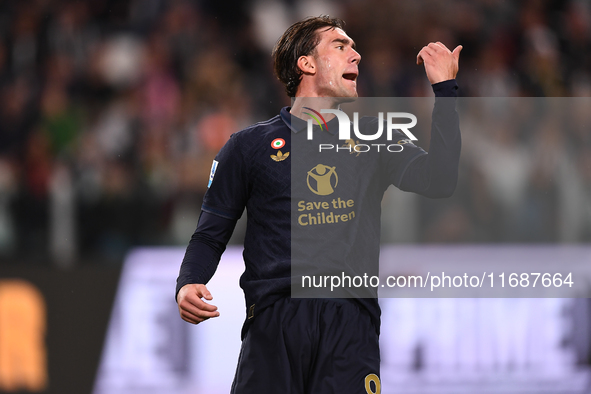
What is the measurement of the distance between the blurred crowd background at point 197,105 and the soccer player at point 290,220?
103 inches

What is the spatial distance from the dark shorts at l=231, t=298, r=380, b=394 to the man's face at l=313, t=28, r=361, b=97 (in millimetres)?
891

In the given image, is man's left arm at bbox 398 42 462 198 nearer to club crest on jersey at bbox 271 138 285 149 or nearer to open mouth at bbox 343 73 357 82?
open mouth at bbox 343 73 357 82

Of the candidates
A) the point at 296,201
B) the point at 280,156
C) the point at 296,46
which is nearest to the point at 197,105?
the point at 296,46

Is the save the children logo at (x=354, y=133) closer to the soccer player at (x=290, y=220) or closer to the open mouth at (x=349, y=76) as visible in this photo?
the soccer player at (x=290, y=220)

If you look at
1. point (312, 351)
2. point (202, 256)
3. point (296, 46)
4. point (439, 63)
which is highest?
point (296, 46)

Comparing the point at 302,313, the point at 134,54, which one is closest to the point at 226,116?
the point at 134,54

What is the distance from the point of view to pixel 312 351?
9.72 ft

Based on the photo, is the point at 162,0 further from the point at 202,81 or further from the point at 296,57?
the point at 296,57

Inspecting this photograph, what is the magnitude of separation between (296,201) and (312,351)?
59 centimetres

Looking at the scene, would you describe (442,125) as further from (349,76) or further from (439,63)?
(349,76)

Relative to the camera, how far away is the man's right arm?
299 cm

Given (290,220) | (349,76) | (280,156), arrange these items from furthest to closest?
1. (349,76)
2. (280,156)
3. (290,220)

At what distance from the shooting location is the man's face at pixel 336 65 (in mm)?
3258

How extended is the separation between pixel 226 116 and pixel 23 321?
2.39 meters
